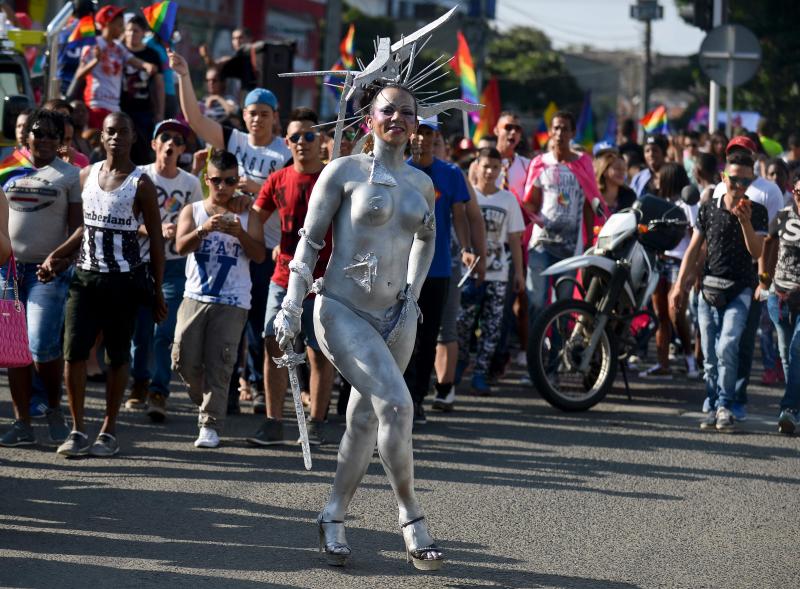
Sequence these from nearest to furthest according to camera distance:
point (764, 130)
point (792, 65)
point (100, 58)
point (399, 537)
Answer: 1. point (399, 537)
2. point (100, 58)
3. point (764, 130)
4. point (792, 65)

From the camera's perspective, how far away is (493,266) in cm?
1160

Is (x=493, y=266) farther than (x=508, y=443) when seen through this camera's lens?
Yes

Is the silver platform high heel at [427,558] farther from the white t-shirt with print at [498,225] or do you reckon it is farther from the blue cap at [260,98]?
the white t-shirt with print at [498,225]

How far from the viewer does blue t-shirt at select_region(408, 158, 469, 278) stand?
32.9 feet

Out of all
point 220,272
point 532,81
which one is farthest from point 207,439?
point 532,81

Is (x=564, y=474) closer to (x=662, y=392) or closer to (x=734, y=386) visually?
(x=734, y=386)

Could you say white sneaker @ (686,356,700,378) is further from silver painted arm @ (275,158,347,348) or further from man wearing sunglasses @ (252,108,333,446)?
silver painted arm @ (275,158,347,348)

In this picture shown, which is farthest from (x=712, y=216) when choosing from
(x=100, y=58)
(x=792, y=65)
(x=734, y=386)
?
(x=792, y=65)

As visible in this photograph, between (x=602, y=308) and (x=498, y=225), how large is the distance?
113 centimetres

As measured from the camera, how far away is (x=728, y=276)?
10.2 m

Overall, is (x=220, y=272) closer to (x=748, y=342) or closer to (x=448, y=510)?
(x=448, y=510)

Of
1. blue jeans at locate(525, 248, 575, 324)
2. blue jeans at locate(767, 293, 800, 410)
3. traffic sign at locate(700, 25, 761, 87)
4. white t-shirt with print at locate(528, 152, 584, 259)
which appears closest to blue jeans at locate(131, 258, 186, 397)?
blue jeans at locate(525, 248, 575, 324)

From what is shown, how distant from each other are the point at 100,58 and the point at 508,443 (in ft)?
23.8

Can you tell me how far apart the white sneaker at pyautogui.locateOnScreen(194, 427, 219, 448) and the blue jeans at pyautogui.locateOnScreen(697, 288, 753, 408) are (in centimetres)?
364
